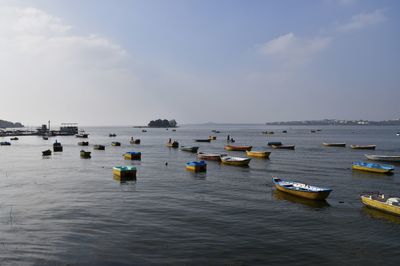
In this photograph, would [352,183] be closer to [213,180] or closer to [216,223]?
[213,180]

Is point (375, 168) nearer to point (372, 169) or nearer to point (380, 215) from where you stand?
point (372, 169)

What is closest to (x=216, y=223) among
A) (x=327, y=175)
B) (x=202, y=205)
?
(x=202, y=205)

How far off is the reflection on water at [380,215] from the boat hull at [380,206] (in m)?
0.26

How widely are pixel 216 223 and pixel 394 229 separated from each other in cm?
1319

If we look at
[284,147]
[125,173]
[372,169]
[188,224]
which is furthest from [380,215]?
[284,147]

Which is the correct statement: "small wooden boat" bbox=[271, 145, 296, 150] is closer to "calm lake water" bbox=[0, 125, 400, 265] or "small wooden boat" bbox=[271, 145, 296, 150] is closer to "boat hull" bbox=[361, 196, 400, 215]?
"calm lake water" bbox=[0, 125, 400, 265]

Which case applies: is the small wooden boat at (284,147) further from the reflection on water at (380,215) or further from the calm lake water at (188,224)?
the reflection on water at (380,215)

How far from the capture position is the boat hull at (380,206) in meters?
30.2

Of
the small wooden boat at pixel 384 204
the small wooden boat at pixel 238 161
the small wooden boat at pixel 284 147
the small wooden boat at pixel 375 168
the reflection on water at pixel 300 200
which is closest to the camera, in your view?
the small wooden boat at pixel 384 204

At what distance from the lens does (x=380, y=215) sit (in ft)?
101

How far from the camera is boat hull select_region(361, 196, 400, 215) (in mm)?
30248

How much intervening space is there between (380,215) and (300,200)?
25.9 feet

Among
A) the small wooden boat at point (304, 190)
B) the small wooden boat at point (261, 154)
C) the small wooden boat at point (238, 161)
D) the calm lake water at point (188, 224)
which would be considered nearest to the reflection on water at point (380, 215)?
the calm lake water at point (188, 224)

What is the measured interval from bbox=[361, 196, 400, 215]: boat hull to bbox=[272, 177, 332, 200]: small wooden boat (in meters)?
3.53
